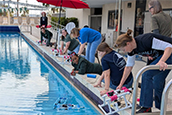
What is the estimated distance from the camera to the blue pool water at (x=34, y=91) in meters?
4.13

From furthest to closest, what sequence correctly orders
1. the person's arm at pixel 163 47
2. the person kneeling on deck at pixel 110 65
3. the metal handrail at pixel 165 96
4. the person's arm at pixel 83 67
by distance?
the person's arm at pixel 83 67 → the person kneeling on deck at pixel 110 65 → the person's arm at pixel 163 47 → the metal handrail at pixel 165 96

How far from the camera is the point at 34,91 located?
5.24 metres

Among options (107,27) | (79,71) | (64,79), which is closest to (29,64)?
(64,79)

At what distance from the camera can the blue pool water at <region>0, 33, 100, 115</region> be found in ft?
13.5

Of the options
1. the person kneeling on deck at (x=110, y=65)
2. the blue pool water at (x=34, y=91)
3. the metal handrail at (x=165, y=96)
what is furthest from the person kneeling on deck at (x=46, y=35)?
the metal handrail at (x=165, y=96)

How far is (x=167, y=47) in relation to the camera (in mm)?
2508

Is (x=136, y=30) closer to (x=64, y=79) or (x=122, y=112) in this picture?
(x=64, y=79)

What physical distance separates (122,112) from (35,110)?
5.94 feet

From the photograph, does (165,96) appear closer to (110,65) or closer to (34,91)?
(110,65)

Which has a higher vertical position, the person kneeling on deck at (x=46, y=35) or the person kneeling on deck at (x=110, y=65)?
the person kneeling on deck at (x=46, y=35)

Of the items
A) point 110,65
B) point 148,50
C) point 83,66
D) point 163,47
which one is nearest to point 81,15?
point 83,66

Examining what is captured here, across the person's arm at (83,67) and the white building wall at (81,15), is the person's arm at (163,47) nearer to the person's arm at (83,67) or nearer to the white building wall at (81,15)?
the person's arm at (83,67)

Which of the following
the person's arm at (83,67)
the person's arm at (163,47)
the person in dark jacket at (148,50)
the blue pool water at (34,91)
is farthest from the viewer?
the person's arm at (83,67)

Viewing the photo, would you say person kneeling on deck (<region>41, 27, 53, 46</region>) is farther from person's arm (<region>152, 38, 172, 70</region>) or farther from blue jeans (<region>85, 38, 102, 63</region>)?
person's arm (<region>152, 38, 172, 70</region>)
